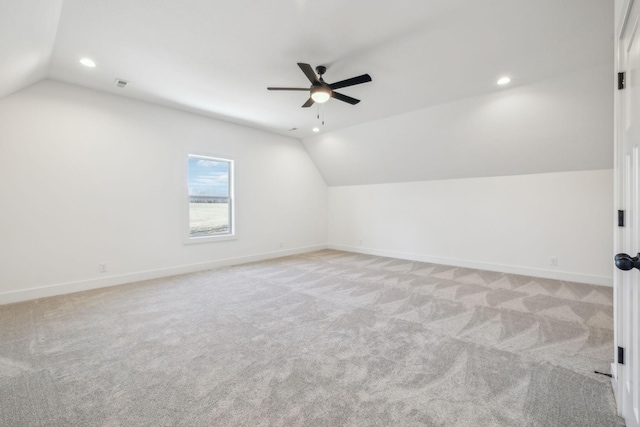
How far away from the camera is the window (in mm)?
5031

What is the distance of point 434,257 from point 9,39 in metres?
6.41

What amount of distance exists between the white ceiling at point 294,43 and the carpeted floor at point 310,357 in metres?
2.58

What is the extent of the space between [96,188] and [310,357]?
3897 mm

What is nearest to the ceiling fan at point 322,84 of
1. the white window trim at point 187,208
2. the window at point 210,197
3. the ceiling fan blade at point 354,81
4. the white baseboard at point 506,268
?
the ceiling fan blade at point 354,81

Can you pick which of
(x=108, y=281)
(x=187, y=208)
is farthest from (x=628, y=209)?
(x=108, y=281)

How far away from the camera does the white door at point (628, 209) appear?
122cm

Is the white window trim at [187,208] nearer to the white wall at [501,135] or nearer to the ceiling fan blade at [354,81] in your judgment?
the white wall at [501,135]

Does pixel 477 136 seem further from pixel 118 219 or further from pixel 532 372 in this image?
pixel 118 219

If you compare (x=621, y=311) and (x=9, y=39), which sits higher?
(x=9, y=39)

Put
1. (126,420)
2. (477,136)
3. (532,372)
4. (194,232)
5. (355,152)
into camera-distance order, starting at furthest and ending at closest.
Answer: (355,152) < (194,232) < (477,136) < (532,372) < (126,420)

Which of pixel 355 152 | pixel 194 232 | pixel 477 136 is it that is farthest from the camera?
pixel 355 152

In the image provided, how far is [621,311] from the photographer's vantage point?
1537mm

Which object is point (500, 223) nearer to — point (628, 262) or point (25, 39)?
point (628, 262)

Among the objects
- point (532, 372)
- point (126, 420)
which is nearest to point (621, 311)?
point (532, 372)
